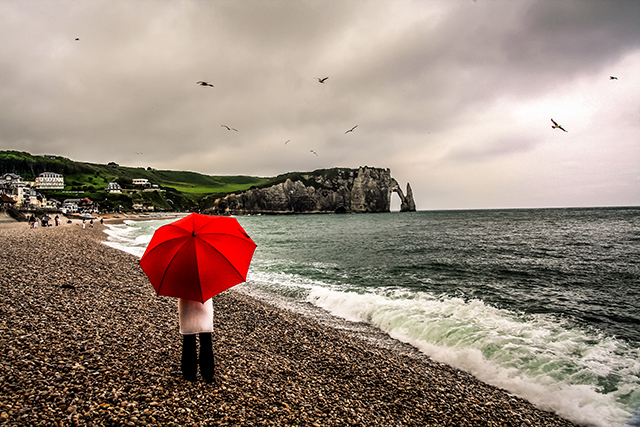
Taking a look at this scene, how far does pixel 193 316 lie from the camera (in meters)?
4.70

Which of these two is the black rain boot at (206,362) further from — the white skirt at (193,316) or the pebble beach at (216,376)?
the white skirt at (193,316)

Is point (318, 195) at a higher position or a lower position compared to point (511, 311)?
higher

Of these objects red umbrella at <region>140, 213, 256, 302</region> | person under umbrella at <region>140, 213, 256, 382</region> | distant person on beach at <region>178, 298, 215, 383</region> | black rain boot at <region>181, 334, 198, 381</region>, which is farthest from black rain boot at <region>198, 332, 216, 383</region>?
red umbrella at <region>140, 213, 256, 302</region>

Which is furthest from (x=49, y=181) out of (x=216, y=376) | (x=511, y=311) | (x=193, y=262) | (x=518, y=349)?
(x=518, y=349)

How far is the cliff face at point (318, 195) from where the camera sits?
158 meters

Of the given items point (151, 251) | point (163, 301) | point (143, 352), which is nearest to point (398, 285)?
point (163, 301)

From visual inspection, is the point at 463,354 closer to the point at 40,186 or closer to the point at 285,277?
the point at 285,277

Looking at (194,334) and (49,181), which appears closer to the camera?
(194,334)

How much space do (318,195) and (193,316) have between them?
157007mm

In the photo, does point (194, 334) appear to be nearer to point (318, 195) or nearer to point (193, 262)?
point (193, 262)

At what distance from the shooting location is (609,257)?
25.8 m

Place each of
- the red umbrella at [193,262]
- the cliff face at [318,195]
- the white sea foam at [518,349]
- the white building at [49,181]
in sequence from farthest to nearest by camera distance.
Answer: the cliff face at [318,195] → the white building at [49,181] → the white sea foam at [518,349] → the red umbrella at [193,262]

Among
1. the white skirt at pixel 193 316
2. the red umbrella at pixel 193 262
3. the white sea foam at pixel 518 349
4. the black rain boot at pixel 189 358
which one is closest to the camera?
the red umbrella at pixel 193 262

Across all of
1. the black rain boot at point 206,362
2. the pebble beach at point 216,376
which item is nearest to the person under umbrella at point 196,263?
the black rain boot at point 206,362
